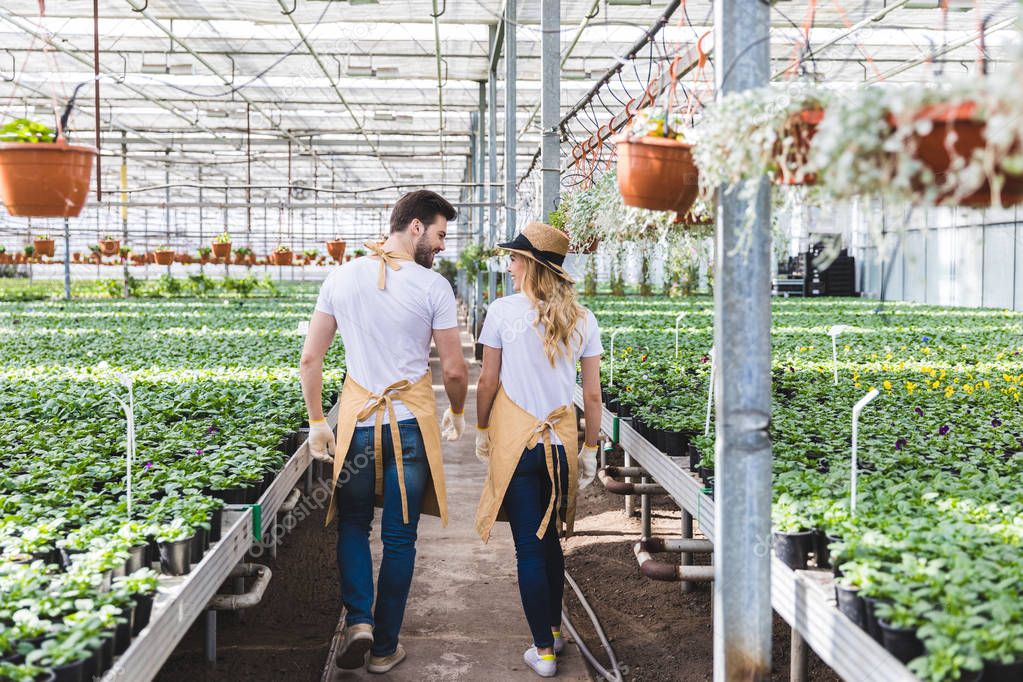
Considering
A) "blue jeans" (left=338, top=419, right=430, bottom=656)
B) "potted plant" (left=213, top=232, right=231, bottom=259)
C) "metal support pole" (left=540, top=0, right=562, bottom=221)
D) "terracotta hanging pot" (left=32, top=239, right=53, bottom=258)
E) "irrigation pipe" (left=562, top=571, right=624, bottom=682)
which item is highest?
"metal support pole" (left=540, top=0, right=562, bottom=221)

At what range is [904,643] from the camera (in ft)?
5.95

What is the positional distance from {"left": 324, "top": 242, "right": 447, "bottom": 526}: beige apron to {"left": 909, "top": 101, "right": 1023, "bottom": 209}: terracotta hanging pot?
77.9 inches

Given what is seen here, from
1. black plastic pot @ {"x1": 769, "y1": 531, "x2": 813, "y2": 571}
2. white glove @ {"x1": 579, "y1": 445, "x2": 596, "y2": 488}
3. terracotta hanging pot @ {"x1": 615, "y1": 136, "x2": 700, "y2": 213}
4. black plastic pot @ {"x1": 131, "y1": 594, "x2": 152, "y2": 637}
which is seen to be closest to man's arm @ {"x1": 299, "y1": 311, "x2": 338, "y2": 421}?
white glove @ {"x1": 579, "y1": 445, "x2": 596, "y2": 488}

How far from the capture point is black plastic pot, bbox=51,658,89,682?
1725mm

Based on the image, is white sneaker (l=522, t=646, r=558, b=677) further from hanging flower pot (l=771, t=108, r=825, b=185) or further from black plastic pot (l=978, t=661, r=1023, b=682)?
hanging flower pot (l=771, t=108, r=825, b=185)

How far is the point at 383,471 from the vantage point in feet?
10.2

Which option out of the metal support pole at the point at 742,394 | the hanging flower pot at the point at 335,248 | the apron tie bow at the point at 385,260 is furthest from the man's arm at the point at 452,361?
the hanging flower pot at the point at 335,248

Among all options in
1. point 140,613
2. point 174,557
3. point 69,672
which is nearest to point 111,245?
point 174,557

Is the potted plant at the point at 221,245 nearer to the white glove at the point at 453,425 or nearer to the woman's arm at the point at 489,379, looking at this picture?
the white glove at the point at 453,425

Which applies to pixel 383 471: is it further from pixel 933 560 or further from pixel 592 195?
pixel 592 195

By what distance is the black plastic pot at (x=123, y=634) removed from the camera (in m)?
1.94

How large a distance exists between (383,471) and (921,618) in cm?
177

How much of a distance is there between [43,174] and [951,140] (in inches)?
94.0

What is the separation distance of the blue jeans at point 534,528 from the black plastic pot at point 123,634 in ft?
4.50
